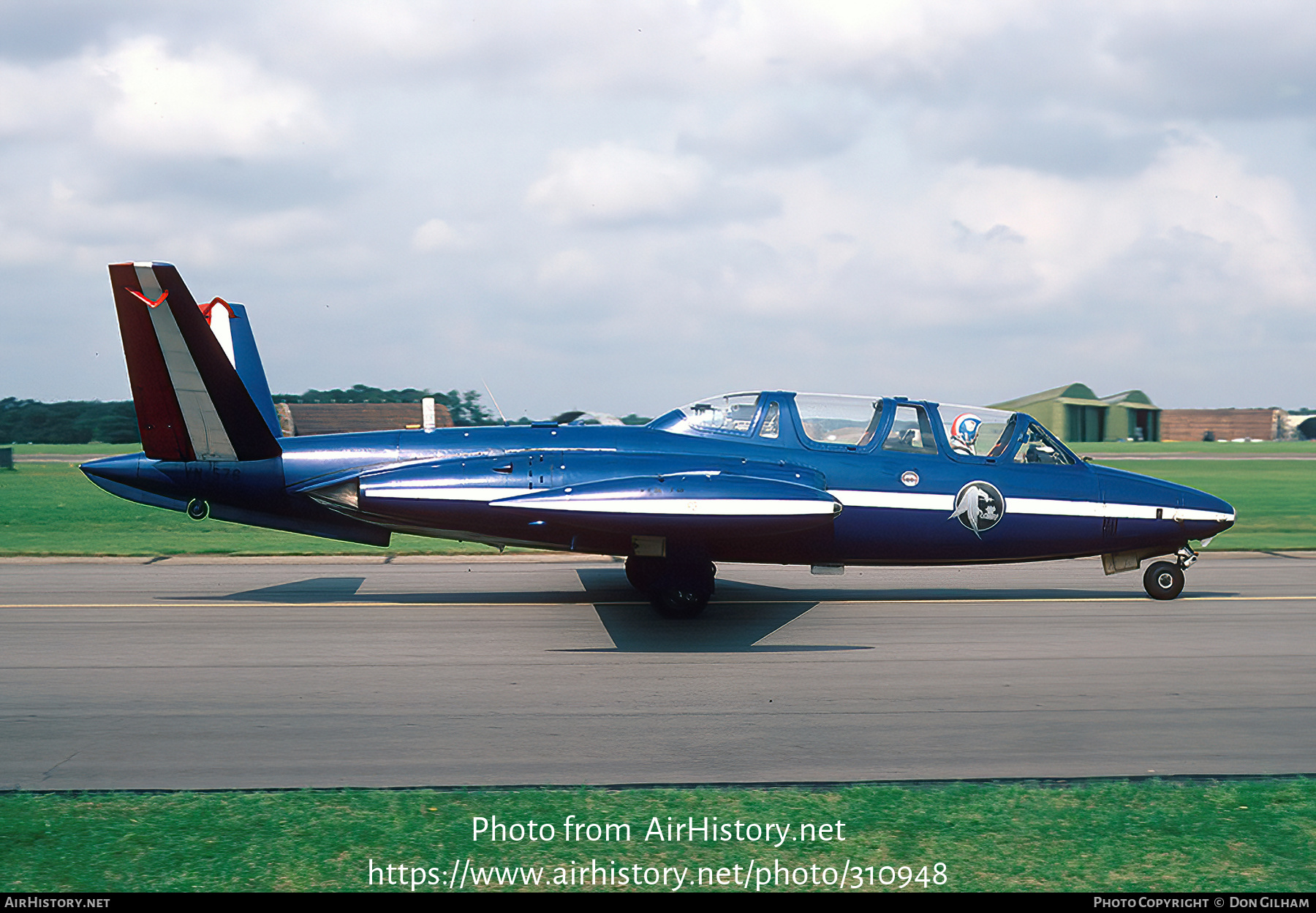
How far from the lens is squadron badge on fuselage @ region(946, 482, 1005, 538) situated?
12570 mm

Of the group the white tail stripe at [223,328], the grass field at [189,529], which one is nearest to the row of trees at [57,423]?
the grass field at [189,529]

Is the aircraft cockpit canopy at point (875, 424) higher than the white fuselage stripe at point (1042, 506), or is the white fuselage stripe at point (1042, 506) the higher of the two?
the aircraft cockpit canopy at point (875, 424)

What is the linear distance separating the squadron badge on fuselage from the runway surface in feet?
3.77

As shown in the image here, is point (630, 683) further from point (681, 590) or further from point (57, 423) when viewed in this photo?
point (57, 423)

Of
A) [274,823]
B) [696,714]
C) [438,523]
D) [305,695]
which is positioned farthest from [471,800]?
[438,523]

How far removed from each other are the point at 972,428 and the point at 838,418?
1.72 m

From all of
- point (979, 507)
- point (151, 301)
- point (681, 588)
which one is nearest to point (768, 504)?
point (681, 588)

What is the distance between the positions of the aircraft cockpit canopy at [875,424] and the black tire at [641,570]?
176 cm

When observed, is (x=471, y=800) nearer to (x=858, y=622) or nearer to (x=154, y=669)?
(x=154, y=669)

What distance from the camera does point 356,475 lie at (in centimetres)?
1234

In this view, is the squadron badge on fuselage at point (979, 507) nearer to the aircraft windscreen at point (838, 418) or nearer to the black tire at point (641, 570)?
the aircraft windscreen at point (838, 418)

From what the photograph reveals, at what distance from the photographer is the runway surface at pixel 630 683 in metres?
6.71

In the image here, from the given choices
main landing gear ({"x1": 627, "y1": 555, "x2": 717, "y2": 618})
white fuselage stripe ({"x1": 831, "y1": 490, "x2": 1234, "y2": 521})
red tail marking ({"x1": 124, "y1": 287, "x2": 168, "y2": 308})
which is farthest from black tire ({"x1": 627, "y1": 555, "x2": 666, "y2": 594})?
red tail marking ({"x1": 124, "y1": 287, "x2": 168, "y2": 308})

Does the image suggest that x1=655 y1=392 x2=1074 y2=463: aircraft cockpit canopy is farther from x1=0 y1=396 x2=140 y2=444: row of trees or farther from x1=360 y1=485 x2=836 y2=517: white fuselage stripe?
x1=0 y1=396 x2=140 y2=444: row of trees
